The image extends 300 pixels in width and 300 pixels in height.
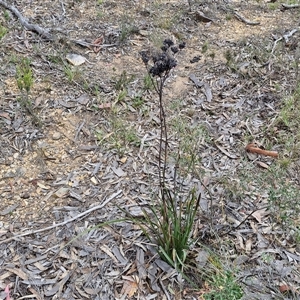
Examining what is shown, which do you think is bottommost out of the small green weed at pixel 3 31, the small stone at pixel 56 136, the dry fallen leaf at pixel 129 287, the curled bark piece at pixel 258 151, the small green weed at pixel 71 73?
the small stone at pixel 56 136

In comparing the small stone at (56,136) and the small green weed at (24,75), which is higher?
the small green weed at (24,75)

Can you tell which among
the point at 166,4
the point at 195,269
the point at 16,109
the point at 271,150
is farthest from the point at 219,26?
the point at 195,269

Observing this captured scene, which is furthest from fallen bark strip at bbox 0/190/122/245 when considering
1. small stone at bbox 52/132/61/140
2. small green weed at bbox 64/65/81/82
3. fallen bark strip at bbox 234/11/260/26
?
fallen bark strip at bbox 234/11/260/26

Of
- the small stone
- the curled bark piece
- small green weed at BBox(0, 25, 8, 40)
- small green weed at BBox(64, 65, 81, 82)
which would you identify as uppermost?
small green weed at BBox(0, 25, 8, 40)

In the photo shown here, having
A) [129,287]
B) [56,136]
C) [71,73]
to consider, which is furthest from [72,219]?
[71,73]

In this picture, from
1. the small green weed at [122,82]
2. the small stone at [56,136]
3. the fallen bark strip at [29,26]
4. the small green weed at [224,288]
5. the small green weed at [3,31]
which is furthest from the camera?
the fallen bark strip at [29,26]

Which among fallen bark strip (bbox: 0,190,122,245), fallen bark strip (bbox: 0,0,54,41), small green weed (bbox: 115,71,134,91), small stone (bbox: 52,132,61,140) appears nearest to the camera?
fallen bark strip (bbox: 0,190,122,245)

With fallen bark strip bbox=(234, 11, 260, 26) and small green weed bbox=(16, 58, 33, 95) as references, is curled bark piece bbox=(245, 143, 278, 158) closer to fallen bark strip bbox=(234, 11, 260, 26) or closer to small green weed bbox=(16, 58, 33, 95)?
small green weed bbox=(16, 58, 33, 95)

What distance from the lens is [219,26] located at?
181 inches

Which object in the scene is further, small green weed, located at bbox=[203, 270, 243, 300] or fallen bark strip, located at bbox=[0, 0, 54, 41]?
fallen bark strip, located at bbox=[0, 0, 54, 41]

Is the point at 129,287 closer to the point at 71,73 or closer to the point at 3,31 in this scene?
the point at 71,73

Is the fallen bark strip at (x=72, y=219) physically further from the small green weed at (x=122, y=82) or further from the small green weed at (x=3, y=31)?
the small green weed at (x=3, y=31)

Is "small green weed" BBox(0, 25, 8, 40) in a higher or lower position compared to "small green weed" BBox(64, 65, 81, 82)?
higher

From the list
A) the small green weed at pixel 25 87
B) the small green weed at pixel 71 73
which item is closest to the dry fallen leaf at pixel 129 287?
the small green weed at pixel 25 87
